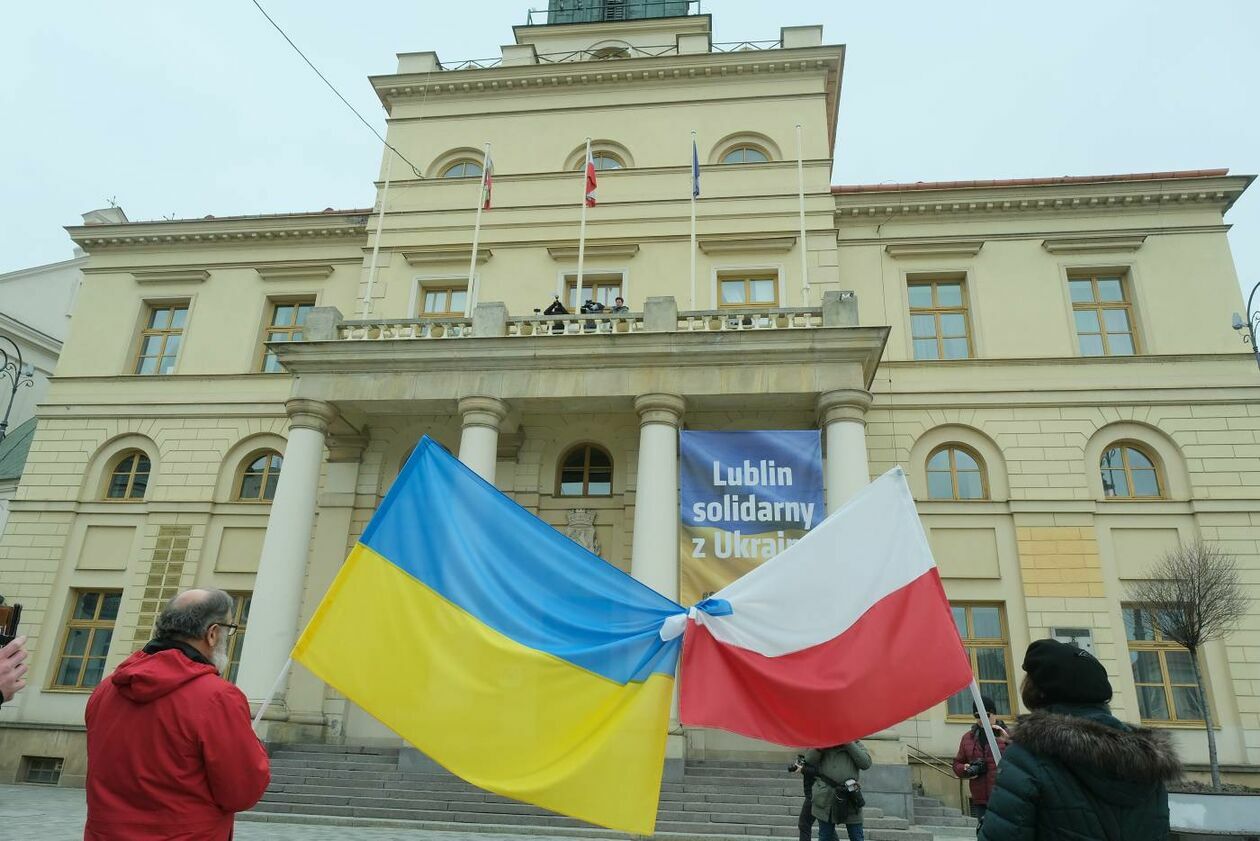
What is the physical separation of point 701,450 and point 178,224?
17124 mm

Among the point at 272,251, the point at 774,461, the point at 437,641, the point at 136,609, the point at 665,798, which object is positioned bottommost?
the point at 665,798

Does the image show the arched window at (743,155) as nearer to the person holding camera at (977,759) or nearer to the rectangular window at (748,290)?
the rectangular window at (748,290)

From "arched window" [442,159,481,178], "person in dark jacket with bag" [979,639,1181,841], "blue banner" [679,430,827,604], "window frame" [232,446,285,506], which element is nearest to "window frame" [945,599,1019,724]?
"blue banner" [679,430,827,604]

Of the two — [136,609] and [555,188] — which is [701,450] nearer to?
[555,188]

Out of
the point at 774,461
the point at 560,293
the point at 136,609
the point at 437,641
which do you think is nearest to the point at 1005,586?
the point at 774,461

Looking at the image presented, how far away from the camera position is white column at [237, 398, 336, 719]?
15.3 meters

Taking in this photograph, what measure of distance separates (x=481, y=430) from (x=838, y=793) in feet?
33.7

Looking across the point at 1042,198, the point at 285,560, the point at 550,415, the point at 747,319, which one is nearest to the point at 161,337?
the point at 285,560

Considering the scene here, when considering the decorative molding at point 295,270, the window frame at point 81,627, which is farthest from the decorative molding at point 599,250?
the window frame at point 81,627

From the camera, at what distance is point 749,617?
5.07 m

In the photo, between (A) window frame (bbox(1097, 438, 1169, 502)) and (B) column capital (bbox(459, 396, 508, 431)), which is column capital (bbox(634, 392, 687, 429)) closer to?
(B) column capital (bbox(459, 396, 508, 431))

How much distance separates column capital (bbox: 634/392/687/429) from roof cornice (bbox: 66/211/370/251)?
11017 mm

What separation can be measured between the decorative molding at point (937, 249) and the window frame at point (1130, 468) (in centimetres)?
557

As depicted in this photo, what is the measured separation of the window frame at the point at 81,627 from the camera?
19.2 metres
